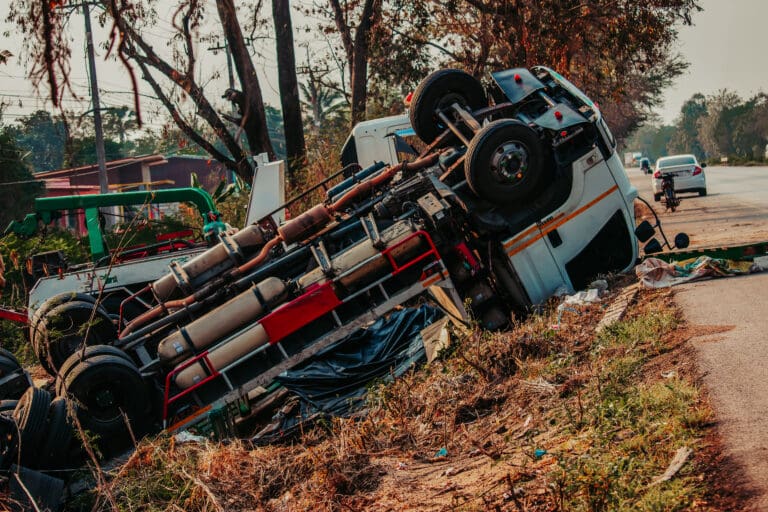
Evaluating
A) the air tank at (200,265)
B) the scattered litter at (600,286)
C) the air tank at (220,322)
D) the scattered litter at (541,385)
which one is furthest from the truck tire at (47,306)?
the scattered litter at (600,286)

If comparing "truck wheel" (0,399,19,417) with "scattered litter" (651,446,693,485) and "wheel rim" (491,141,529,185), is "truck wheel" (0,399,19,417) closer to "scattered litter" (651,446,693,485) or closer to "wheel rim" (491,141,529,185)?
"wheel rim" (491,141,529,185)

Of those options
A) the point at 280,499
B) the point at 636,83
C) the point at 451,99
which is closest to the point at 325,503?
the point at 280,499

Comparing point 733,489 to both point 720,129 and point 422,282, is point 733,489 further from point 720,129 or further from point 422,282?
point 720,129

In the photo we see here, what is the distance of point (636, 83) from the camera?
4684 centimetres

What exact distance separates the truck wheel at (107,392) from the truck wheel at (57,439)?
23.6 inches

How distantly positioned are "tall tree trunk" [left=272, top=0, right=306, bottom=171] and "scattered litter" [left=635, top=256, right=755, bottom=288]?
34.0 ft

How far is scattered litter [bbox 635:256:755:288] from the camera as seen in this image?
890cm

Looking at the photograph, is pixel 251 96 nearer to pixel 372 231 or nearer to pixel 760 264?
pixel 372 231

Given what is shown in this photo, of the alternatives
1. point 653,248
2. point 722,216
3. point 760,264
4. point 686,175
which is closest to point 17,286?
point 653,248

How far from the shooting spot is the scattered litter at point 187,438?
7.25m

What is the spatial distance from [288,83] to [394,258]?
10653mm

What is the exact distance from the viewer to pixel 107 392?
7555mm

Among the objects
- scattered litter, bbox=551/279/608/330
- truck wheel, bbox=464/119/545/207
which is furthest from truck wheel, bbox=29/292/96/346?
scattered litter, bbox=551/279/608/330

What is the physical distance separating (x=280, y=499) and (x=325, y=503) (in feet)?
1.94
